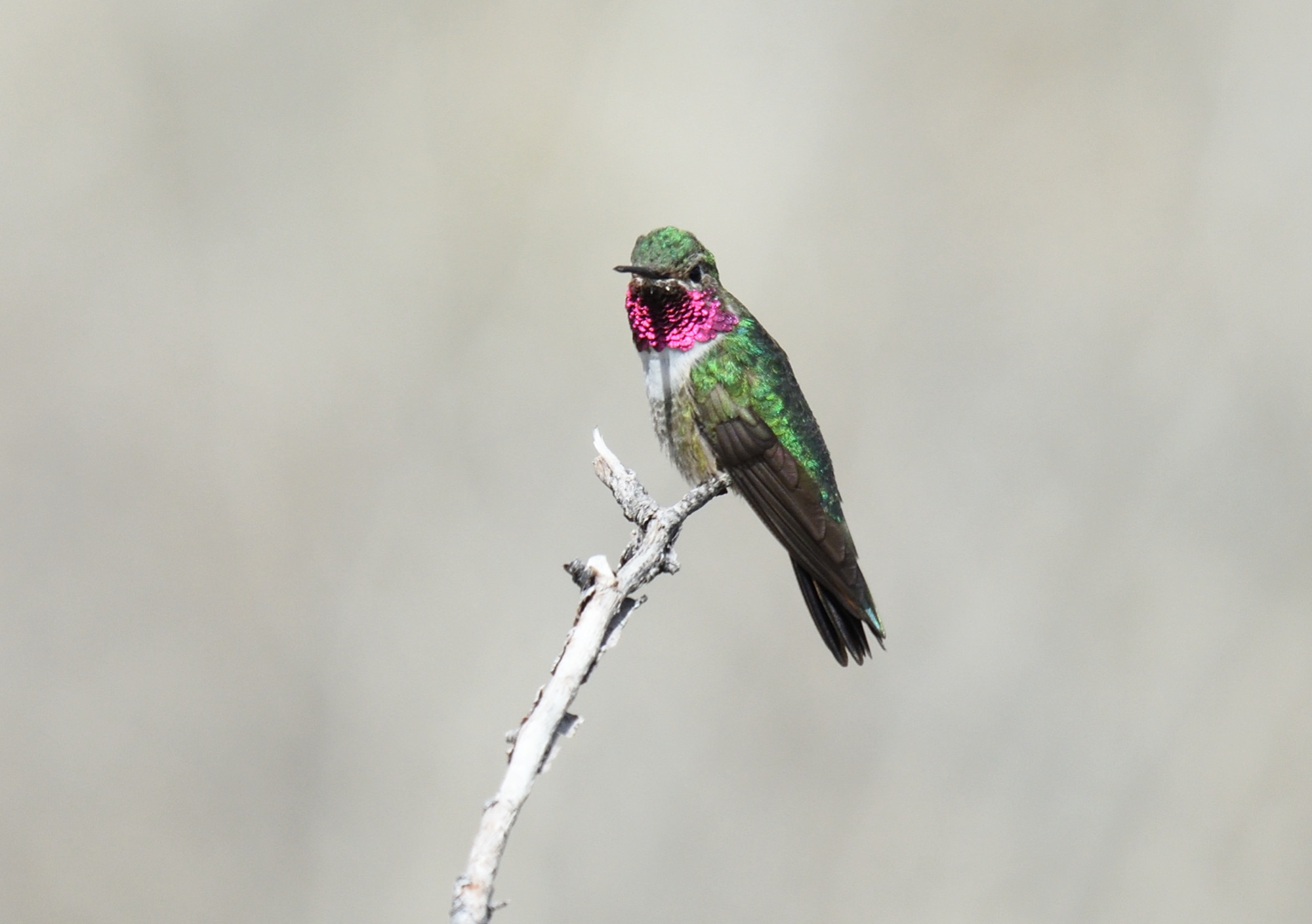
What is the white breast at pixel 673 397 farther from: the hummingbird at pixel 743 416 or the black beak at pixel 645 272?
the black beak at pixel 645 272

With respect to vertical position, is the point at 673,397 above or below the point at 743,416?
above

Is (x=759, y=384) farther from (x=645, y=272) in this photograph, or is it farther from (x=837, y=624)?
(x=837, y=624)

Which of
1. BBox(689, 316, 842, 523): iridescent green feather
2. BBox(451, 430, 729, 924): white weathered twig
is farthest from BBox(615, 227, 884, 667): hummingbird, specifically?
BBox(451, 430, 729, 924): white weathered twig

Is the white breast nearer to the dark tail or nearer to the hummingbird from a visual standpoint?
the hummingbird

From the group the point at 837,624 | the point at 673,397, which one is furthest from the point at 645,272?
the point at 837,624

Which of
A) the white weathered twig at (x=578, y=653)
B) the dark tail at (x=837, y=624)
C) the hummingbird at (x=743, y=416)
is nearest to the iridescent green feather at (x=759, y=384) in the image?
the hummingbird at (x=743, y=416)

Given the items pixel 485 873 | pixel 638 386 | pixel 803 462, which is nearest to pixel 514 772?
pixel 485 873

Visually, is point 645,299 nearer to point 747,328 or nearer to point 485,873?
point 747,328
